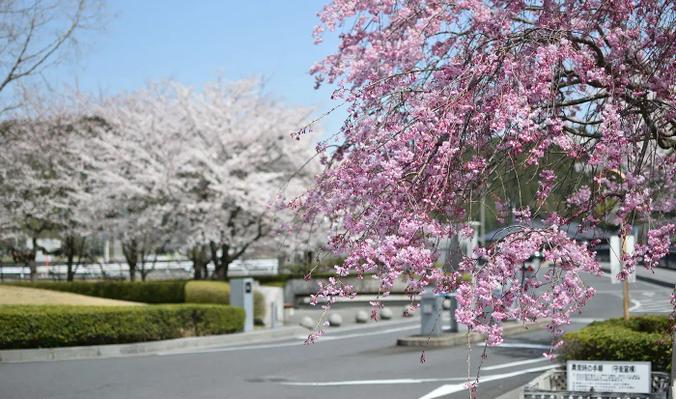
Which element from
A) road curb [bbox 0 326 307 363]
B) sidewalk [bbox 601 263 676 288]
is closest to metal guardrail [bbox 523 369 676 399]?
road curb [bbox 0 326 307 363]

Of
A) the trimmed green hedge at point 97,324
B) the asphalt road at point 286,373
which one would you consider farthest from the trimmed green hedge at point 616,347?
the trimmed green hedge at point 97,324

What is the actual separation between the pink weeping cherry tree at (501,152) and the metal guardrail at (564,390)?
85.9 inches

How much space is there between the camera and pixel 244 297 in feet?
78.6

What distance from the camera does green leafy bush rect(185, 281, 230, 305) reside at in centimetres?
2537

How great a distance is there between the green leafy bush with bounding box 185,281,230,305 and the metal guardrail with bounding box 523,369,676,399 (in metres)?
15.2

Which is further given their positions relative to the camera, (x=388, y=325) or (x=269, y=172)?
(x=269, y=172)

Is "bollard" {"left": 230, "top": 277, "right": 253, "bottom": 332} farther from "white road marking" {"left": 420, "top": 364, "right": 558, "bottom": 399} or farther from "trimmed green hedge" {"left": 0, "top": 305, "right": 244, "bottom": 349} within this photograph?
"white road marking" {"left": 420, "top": 364, "right": 558, "bottom": 399}

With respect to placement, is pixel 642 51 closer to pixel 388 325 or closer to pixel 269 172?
pixel 388 325

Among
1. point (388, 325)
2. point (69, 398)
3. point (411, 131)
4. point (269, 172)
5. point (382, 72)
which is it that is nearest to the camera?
point (411, 131)

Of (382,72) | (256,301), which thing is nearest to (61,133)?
(256,301)

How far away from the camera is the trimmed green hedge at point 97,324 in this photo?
18891mm

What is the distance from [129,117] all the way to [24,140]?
4584mm

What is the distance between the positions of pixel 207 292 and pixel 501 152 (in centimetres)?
1935

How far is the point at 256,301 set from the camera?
2630 centimetres
